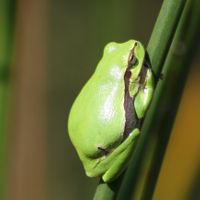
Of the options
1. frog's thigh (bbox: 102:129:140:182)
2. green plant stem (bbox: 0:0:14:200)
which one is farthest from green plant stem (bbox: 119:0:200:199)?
green plant stem (bbox: 0:0:14:200)

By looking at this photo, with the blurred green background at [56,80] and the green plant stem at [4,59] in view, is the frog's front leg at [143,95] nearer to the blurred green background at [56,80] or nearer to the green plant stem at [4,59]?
the green plant stem at [4,59]

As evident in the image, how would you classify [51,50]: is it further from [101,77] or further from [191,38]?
[191,38]

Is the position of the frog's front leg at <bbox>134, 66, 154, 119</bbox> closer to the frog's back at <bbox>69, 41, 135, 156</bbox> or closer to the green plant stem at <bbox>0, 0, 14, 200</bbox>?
the frog's back at <bbox>69, 41, 135, 156</bbox>

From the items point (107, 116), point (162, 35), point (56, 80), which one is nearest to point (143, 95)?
point (107, 116)

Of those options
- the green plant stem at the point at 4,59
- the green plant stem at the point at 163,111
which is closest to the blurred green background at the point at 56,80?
the green plant stem at the point at 4,59

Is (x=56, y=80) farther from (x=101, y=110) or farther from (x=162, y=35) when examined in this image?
(x=162, y=35)

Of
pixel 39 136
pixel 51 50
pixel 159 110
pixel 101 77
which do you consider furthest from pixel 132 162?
pixel 51 50
